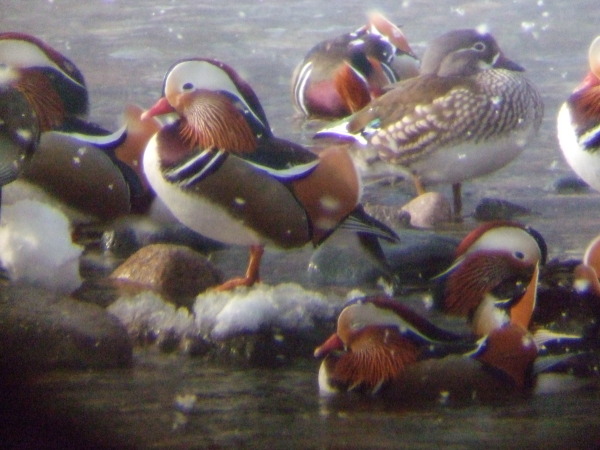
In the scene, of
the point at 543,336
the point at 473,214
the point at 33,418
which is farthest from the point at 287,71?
the point at 33,418

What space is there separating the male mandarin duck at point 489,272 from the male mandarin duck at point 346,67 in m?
2.99

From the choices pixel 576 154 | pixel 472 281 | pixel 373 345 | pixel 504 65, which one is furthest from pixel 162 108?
pixel 504 65

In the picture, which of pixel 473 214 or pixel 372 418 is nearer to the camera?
pixel 372 418

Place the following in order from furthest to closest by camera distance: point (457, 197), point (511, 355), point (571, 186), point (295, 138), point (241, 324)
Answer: point (295, 138) → point (571, 186) → point (457, 197) → point (241, 324) → point (511, 355)

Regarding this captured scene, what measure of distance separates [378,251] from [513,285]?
2.31 ft

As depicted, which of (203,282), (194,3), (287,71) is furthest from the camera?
(194,3)

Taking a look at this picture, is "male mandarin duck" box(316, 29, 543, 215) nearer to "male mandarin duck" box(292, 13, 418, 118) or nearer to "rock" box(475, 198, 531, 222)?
"rock" box(475, 198, 531, 222)

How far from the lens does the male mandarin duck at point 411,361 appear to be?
7.64ft

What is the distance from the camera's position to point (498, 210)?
4.56 m

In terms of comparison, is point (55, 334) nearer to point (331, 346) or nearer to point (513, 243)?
point (331, 346)

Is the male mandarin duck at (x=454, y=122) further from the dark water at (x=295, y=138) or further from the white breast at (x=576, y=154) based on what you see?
the white breast at (x=576, y=154)

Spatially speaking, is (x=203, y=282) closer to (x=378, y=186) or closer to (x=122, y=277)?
(x=122, y=277)

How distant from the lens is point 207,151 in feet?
10.3

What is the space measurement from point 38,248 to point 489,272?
1249 millimetres
